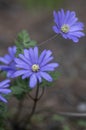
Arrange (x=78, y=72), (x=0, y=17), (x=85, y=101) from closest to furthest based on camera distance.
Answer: (x=85, y=101)
(x=78, y=72)
(x=0, y=17)

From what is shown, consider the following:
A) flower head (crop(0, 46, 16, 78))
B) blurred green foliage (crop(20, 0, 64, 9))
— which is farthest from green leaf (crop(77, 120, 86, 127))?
blurred green foliage (crop(20, 0, 64, 9))

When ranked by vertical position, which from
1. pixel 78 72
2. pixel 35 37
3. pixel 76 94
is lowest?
pixel 76 94

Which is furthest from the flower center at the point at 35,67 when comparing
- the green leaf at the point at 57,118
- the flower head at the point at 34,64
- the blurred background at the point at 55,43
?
the green leaf at the point at 57,118

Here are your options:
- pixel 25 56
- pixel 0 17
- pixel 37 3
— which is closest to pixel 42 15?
pixel 37 3

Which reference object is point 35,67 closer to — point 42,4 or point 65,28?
point 65,28

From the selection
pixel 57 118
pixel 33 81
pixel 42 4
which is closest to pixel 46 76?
pixel 33 81

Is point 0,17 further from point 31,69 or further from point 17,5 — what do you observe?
point 31,69

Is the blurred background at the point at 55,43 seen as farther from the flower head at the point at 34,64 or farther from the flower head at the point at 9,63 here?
the flower head at the point at 34,64
